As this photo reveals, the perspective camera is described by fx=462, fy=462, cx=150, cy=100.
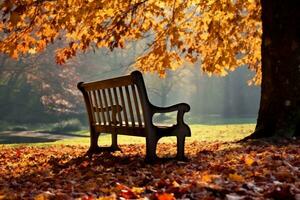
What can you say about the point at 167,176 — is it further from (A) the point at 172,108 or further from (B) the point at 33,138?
(B) the point at 33,138

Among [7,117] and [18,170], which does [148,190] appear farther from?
[7,117]

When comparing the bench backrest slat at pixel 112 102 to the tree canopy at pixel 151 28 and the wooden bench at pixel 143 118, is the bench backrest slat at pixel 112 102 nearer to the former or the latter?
the wooden bench at pixel 143 118

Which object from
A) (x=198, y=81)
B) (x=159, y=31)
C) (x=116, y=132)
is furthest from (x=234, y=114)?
(x=116, y=132)

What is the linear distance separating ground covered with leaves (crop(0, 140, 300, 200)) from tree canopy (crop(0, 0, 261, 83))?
11.2ft

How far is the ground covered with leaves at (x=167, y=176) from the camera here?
3779 millimetres

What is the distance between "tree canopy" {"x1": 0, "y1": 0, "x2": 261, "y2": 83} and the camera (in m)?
9.74

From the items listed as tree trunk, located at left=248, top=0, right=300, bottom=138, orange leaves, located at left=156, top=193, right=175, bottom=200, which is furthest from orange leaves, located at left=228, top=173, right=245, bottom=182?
tree trunk, located at left=248, top=0, right=300, bottom=138

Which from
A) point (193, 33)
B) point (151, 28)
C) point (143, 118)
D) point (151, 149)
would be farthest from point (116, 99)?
point (193, 33)

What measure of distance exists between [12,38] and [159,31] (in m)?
4.07

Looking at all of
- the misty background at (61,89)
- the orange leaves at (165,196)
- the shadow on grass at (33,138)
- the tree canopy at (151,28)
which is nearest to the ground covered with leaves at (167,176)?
the orange leaves at (165,196)

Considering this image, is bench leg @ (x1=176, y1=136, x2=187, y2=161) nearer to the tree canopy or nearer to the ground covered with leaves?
the ground covered with leaves

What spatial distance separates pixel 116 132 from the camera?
708 centimetres

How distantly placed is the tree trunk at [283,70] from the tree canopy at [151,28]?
3097 millimetres

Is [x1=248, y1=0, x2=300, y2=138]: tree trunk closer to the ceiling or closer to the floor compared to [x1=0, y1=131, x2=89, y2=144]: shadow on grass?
closer to the ceiling
